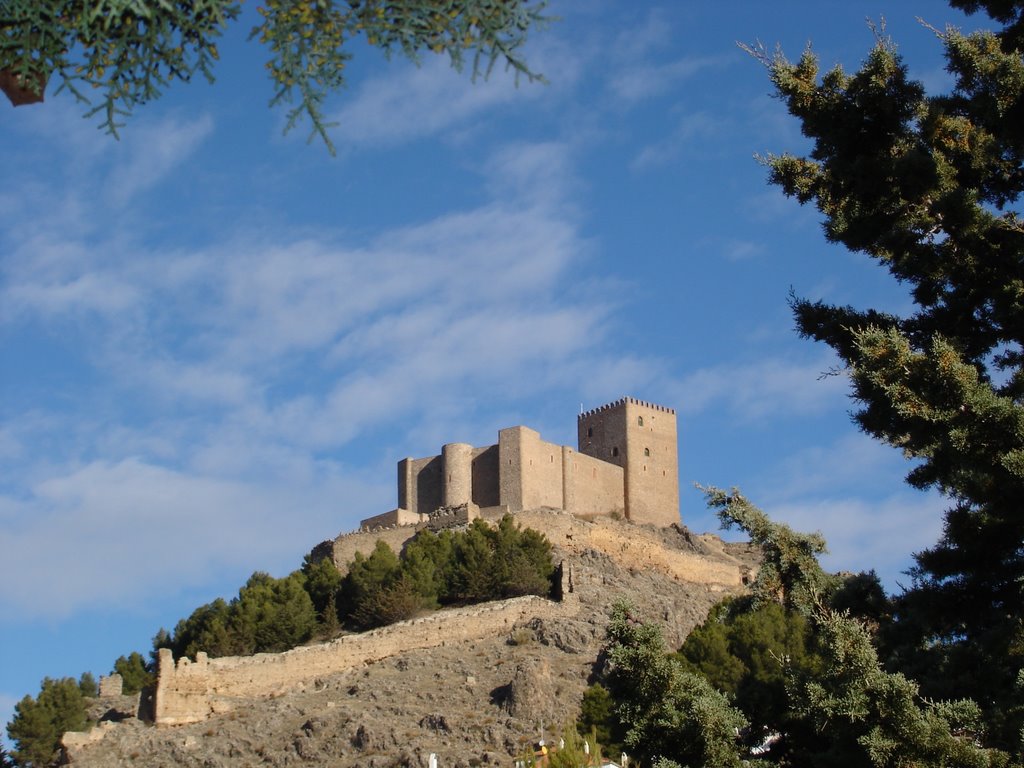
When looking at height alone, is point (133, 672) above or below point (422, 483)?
below

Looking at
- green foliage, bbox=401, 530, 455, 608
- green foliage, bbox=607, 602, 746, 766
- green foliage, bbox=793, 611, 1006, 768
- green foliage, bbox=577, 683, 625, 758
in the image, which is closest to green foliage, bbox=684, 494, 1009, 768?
green foliage, bbox=793, 611, 1006, 768

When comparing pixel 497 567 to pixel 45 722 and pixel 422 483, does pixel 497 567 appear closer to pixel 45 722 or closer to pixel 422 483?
pixel 422 483

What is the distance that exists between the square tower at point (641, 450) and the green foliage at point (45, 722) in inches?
889

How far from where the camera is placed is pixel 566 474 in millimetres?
52750

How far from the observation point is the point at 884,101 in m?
13.8

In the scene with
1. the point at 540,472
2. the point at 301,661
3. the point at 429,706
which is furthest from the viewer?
the point at 540,472

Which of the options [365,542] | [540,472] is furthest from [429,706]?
[540,472]

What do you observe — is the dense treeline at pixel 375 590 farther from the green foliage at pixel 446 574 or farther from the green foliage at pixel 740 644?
the green foliage at pixel 740 644

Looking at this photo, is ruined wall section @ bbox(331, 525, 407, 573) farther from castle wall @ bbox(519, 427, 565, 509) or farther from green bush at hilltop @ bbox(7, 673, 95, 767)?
green bush at hilltop @ bbox(7, 673, 95, 767)

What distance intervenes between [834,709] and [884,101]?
5986 mm

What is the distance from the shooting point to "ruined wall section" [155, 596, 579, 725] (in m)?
36.1

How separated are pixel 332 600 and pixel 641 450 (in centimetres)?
1635

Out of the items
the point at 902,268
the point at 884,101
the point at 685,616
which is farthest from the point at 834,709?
the point at 685,616

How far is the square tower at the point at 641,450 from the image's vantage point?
5506 centimetres
